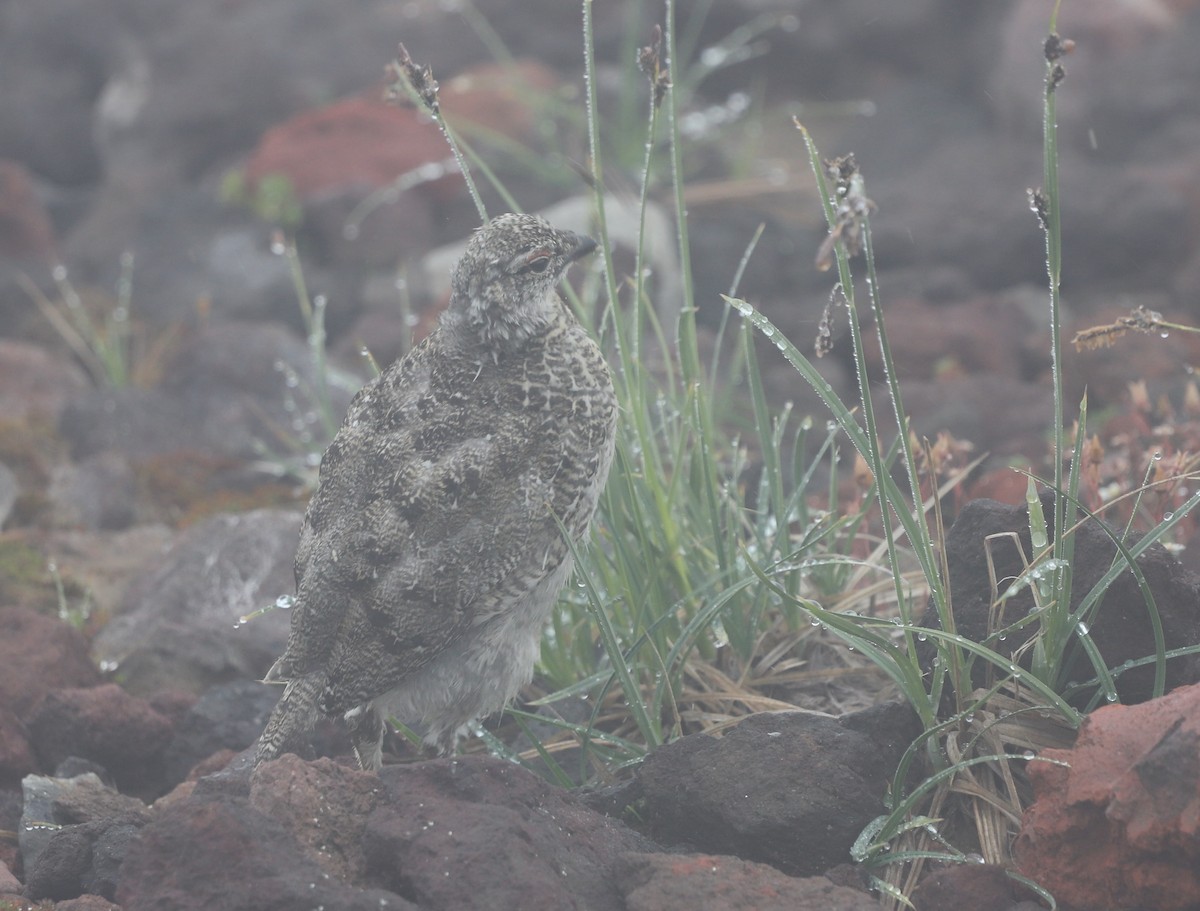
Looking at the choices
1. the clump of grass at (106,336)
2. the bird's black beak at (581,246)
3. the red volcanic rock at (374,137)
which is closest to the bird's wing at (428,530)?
the bird's black beak at (581,246)

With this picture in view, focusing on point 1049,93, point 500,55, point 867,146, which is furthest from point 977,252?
point 1049,93

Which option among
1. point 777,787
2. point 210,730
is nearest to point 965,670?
point 777,787

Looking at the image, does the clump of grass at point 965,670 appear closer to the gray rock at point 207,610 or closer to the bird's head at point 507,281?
the bird's head at point 507,281

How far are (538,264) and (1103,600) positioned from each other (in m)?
1.76

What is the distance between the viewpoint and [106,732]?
13.7 feet

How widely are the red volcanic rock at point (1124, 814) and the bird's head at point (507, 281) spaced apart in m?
1.79

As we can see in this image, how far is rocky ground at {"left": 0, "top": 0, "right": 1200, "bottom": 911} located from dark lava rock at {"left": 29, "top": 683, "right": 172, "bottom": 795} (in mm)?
11

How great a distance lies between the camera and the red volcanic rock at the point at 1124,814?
2645mm

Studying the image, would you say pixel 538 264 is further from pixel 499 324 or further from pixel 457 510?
pixel 457 510

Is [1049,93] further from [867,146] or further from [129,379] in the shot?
[867,146]

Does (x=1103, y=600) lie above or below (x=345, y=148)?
below

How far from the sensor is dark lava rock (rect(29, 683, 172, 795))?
4.16m

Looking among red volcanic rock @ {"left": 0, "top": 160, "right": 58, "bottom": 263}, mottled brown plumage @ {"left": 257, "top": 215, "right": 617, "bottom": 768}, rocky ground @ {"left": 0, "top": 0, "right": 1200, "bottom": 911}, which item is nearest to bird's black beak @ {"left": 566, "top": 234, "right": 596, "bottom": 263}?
mottled brown plumage @ {"left": 257, "top": 215, "right": 617, "bottom": 768}

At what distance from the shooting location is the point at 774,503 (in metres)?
4.09
